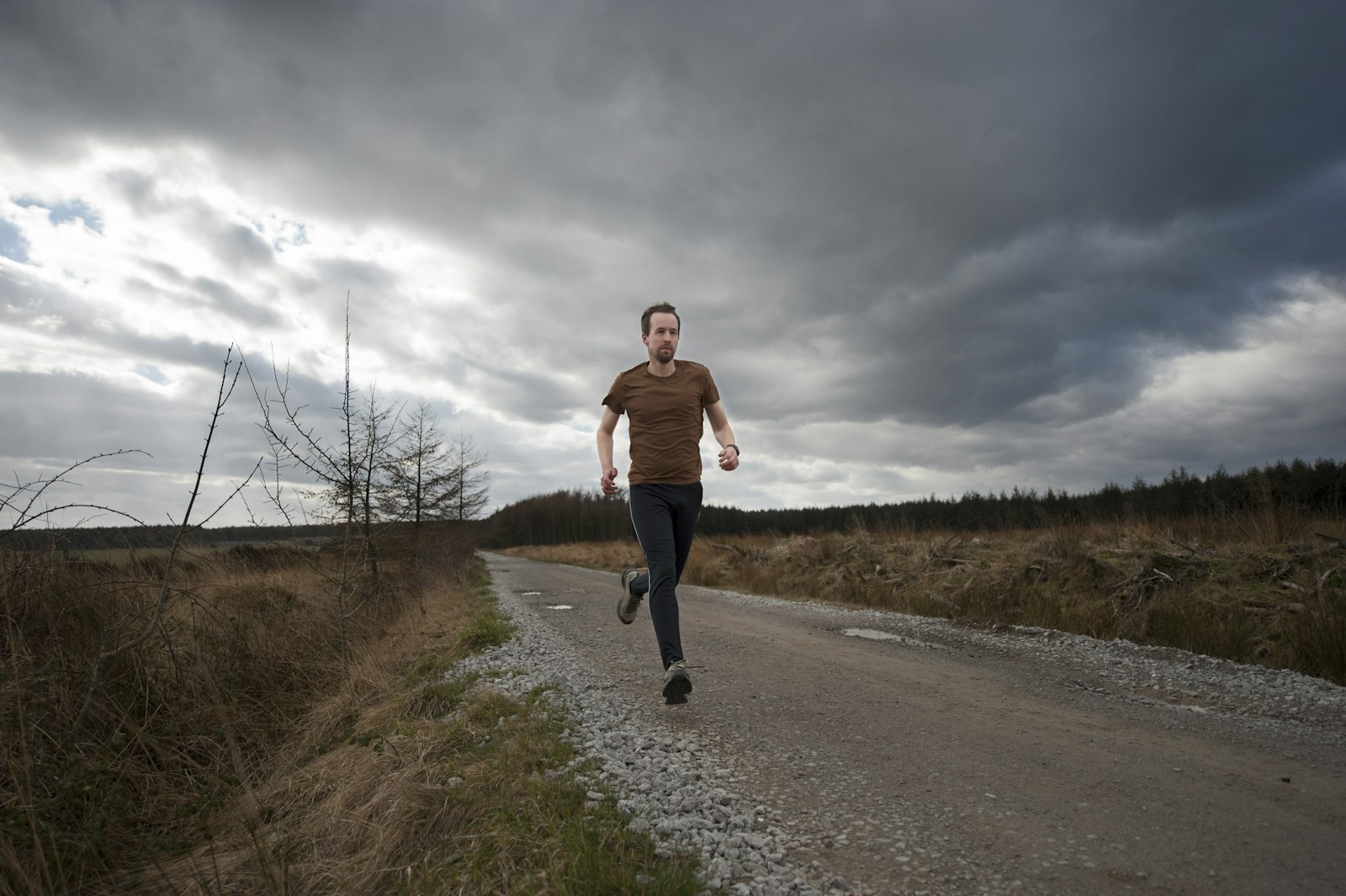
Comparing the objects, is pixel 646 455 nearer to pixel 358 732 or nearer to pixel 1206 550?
pixel 358 732

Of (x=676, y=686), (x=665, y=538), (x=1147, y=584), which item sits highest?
(x=665, y=538)

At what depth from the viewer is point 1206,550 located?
7992 millimetres

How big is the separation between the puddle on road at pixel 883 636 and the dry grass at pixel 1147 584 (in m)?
1.21

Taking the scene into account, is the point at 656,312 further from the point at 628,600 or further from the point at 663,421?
the point at 628,600

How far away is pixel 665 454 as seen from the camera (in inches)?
177

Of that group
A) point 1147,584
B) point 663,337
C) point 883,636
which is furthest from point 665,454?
point 1147,584

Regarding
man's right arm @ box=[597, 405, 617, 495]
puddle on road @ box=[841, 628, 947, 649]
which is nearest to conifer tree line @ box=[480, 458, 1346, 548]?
man's right arm @ box=[597, 405, 617, 495]

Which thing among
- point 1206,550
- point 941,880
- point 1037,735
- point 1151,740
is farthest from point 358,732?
point 1206,550

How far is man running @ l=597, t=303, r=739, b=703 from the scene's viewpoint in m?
4.39

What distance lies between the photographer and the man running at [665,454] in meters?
4.39

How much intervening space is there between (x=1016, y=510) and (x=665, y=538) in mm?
16809

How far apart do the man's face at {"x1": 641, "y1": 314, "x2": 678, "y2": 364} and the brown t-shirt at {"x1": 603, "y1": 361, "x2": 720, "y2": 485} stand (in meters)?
0.17

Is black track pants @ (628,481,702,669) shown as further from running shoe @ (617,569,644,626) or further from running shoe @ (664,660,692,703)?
running shoe @ (617,569,644,626)

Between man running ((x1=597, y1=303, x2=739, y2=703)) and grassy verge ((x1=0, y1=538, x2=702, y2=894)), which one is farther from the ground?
man running ((x1=597, y1=303, x2=739, y2=703))
